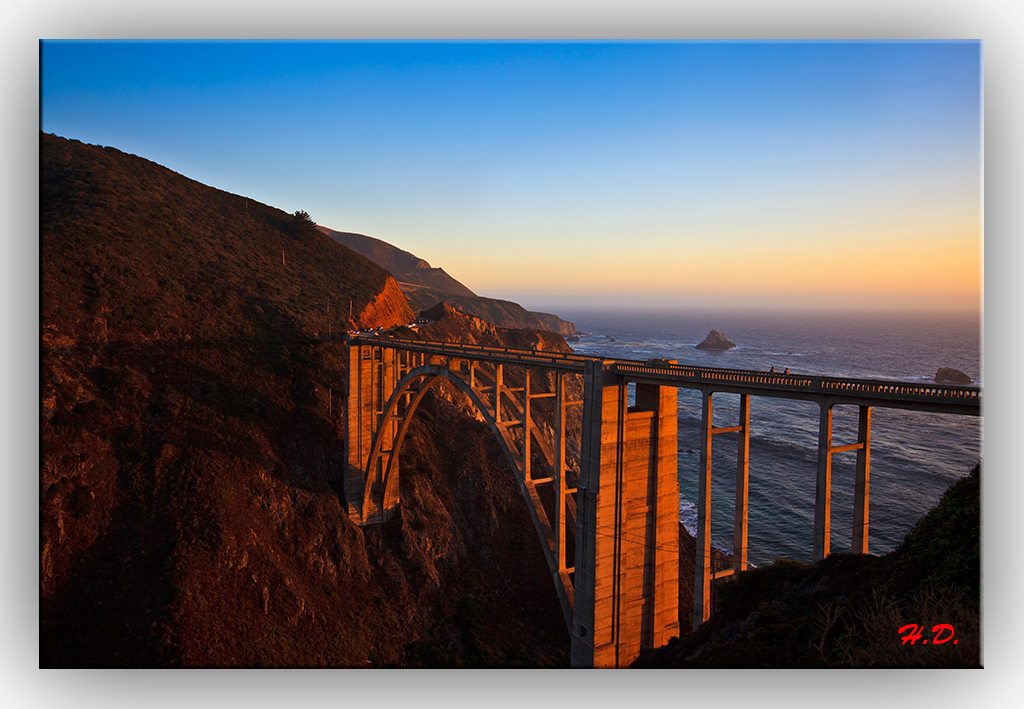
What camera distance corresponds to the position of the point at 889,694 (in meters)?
10.1

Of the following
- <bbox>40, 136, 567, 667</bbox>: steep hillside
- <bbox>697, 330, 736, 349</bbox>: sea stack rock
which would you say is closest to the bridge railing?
<bbox>40, 136, 567, 667</bbox>: steep hillside

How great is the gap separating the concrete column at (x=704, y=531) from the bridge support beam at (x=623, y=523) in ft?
8.51

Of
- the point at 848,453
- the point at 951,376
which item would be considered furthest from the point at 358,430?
the point at 848,453

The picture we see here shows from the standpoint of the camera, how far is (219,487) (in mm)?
24125

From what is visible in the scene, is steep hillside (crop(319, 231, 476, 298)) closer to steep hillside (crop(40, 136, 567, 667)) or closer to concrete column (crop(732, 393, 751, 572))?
steep hillside (crop(40, 136, 567, 667))

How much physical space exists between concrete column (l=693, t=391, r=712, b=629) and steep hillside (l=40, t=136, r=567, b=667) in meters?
12.5

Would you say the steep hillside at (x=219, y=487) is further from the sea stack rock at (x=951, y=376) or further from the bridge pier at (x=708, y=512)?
the sea stack rock at (x=951, y=376)

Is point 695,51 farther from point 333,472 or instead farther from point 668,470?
point 333,472

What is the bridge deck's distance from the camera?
8984mm

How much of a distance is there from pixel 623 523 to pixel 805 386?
6498 millimetres

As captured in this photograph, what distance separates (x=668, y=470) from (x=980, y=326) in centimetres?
744

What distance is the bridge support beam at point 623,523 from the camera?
46.5ft

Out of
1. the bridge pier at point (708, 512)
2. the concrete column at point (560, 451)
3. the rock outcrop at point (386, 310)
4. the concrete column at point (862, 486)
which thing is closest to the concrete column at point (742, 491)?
the bridge pier at point (708, 512)
